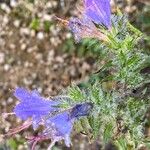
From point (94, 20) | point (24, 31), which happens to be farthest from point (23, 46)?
point (94, 20)

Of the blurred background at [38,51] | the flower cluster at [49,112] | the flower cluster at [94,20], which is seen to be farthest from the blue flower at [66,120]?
the blurred background at [38,51]

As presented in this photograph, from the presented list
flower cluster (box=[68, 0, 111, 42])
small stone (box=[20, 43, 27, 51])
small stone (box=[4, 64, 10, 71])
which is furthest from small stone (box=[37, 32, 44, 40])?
flower cluster (box=[68, 0, 111, 42])

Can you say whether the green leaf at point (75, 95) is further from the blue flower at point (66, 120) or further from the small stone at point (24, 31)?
the small stone at point (24, 31)

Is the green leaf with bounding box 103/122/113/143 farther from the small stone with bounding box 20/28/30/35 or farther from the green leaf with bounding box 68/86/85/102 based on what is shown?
the small stone with bounding box 20/28/30/35

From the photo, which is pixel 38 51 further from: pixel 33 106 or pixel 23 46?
pixel 33 106

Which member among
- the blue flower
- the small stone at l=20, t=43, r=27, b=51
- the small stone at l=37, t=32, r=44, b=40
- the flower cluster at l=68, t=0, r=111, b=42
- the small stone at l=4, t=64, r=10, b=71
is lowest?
the blue flower

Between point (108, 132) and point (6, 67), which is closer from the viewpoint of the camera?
point (108, 132)
